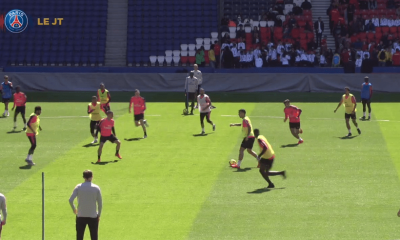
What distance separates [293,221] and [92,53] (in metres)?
41.4

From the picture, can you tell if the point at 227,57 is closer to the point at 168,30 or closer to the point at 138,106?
the point at 168,30

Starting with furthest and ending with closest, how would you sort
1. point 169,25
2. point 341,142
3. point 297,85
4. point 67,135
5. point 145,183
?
point 169,25
point 297,85
point 67,135
point 341,142
point 145,183

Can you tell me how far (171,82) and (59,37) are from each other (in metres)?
14.0

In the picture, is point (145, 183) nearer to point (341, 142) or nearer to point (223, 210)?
point (223, 210)

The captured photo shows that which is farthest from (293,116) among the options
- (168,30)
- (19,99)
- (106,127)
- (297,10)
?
(168,30)

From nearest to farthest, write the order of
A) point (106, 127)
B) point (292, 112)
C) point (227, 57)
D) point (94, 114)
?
point (106, 127)
point (292, 112)
point (94, 114)
point (227, 57)

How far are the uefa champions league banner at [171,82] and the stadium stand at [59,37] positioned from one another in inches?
288

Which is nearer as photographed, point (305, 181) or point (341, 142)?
point (305, 181)

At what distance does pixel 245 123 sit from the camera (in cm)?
2625

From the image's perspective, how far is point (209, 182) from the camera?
25.4 m

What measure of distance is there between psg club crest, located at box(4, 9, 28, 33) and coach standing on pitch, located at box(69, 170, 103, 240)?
4846cm

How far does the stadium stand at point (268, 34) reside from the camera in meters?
55.0

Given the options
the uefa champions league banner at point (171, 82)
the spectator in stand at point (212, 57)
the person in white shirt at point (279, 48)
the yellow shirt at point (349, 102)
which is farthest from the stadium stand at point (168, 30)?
the yellow shirt at point (349, 102)

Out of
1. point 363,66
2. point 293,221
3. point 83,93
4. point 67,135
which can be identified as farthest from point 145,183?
point 363,66
